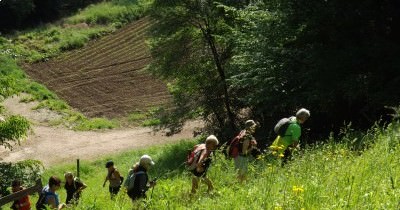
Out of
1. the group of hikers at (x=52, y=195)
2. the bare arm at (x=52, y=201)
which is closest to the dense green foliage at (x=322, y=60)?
the group of hikers at (x=52, y=195)

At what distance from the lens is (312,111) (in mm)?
13297

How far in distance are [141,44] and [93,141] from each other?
12.8m

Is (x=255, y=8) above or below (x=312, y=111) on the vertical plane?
above

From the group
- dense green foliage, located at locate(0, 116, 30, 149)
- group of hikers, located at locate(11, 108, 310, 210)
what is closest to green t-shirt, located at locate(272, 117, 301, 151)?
group of hikers, located at locate(11, 108, 310, 210)

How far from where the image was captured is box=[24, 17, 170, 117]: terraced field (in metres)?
30.6

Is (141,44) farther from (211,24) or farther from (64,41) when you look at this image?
(211,24)

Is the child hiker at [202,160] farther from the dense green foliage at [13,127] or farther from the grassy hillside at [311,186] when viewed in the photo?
the dense green foliage at [13,127]

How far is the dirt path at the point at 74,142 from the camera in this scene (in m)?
23.6

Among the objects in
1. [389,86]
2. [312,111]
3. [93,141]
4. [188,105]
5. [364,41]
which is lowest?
[93,141]

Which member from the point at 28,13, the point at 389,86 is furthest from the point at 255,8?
the point at 28,13

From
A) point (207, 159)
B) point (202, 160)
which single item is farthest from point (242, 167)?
point (202, 160)

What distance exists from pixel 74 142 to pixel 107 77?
8940mm

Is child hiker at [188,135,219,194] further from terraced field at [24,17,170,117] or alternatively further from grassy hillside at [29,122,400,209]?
terraced field at [24,17,170,117]

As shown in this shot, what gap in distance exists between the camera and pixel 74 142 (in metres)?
25.4
